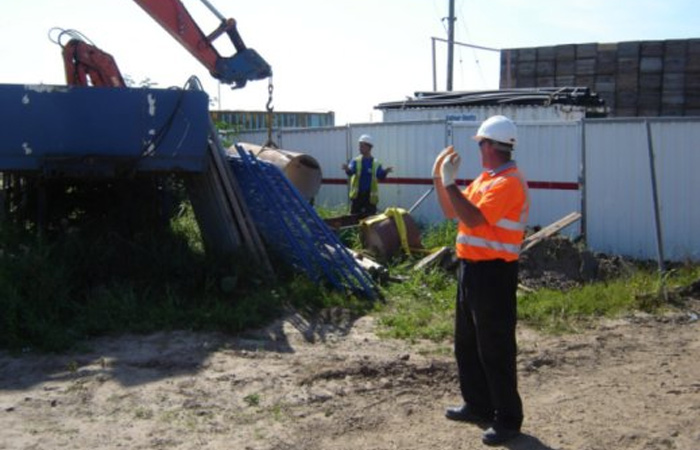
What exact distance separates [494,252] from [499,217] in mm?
198

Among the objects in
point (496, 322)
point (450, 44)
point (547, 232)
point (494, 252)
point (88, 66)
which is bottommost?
point (547, 232)

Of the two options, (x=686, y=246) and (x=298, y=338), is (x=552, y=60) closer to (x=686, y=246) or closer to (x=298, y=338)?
(x=686, y=246)

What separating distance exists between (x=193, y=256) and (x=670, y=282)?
519 centimetres

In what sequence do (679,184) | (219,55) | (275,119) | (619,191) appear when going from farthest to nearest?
(275,119)
(619,191)
(679,184)
(219,55)

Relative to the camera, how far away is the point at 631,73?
59.7 ft

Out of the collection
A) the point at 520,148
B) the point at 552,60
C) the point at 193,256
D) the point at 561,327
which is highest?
the point at 552,60

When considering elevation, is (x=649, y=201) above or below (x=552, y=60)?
below

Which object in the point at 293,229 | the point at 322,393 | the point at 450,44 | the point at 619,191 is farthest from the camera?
the point at 450,44

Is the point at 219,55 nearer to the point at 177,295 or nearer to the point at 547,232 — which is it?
the point at 177,295

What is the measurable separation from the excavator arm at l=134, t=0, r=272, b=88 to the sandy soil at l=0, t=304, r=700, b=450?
3894 millimetres

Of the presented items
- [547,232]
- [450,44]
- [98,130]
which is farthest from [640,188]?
[450,44]

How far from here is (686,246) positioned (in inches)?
413

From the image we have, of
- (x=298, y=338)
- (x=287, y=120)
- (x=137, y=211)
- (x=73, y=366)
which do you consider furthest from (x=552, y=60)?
(x=73, y=366)

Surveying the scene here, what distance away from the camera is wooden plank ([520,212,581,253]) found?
9891mm
